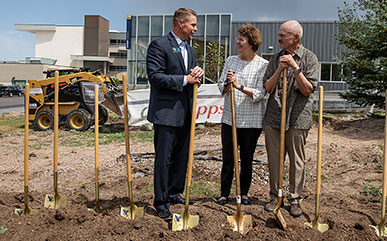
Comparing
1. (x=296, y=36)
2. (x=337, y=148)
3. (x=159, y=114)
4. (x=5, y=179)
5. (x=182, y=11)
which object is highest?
(x=182, y=11)

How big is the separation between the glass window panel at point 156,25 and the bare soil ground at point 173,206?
16660mm

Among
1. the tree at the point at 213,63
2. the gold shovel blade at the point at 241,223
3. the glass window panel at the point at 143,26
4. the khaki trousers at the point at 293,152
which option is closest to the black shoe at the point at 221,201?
the gold shovel blade at the point at 241,223

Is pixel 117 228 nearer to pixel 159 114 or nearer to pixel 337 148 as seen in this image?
pixel 159 114

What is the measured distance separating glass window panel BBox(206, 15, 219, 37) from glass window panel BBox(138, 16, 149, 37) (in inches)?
164

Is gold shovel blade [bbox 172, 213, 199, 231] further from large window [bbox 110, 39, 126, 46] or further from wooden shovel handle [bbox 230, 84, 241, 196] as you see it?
large window [bbox 110, 39, 126, 46]

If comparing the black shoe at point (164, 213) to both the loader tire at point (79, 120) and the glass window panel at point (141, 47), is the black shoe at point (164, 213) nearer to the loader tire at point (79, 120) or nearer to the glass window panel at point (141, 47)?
the loader tire at point (79, 120)

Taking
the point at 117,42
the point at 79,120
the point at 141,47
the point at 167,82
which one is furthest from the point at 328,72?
the point at 117,42

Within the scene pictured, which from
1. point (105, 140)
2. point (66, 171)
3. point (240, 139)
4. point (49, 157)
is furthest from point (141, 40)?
point (240, 139)

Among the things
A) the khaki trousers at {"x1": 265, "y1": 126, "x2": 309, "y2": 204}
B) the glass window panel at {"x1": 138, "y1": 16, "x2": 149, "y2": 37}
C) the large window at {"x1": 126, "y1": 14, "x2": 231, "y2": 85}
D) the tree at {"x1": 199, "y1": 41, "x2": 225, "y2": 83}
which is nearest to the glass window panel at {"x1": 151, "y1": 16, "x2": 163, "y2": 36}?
the large window at {"x1": 126, "y1": 14, "x2": 231, "y2": 85}

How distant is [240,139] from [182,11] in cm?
147

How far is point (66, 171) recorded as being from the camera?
6348 millimetres

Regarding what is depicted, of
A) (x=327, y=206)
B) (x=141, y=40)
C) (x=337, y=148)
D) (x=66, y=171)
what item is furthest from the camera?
(x=141, y=40)

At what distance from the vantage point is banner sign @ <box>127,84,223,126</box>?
12.4m

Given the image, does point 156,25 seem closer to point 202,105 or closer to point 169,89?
point 202,105
